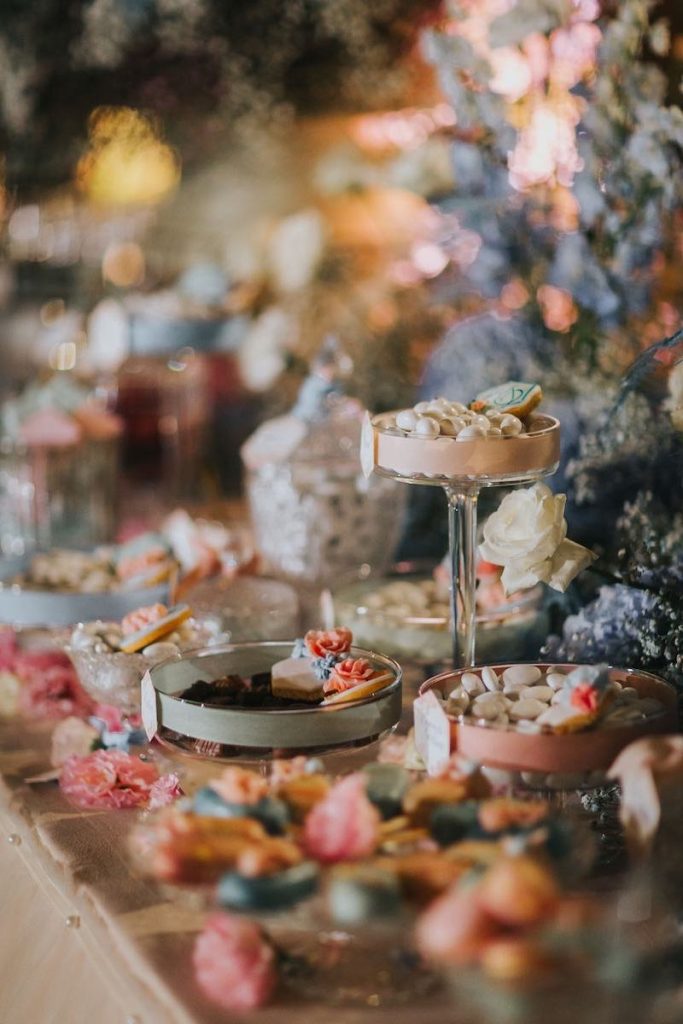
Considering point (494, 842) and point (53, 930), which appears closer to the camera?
point (494, 842)

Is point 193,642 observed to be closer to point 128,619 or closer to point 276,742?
point 128,619

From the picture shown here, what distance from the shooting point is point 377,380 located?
2.38 meters

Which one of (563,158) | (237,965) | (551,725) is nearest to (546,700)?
(551,725)

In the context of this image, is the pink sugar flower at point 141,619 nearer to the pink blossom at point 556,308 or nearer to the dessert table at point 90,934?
the dessert table at point 90,934

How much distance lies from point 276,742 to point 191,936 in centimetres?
→ 20

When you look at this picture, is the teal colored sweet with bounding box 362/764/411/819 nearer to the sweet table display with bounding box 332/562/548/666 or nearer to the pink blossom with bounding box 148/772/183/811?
the pink blossom with bounding box 148/772/183/811

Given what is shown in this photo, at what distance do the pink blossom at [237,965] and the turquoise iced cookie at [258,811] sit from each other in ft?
0.24

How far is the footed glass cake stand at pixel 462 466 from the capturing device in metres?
1.22

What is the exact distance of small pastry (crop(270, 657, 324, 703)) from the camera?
3.97ft

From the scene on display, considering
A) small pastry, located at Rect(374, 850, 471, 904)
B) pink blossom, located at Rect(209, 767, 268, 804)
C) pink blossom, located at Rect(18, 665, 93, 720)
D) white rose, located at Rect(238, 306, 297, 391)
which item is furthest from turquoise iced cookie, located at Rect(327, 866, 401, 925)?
white rose, located at Rect(238, 306, 297, 391)

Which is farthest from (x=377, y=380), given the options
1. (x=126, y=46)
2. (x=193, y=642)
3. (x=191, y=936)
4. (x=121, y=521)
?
(x=191, y=936)

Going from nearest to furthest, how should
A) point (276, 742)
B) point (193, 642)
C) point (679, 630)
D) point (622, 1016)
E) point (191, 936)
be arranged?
point (622, 1016) → point (191, 936) → point (276, 742) → point (679, 630) → point (193, 642)

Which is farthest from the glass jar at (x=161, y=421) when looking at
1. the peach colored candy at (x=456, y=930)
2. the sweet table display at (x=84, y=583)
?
the peach colored candy at (x=456, y=930)

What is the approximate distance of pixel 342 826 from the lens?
93 cm
